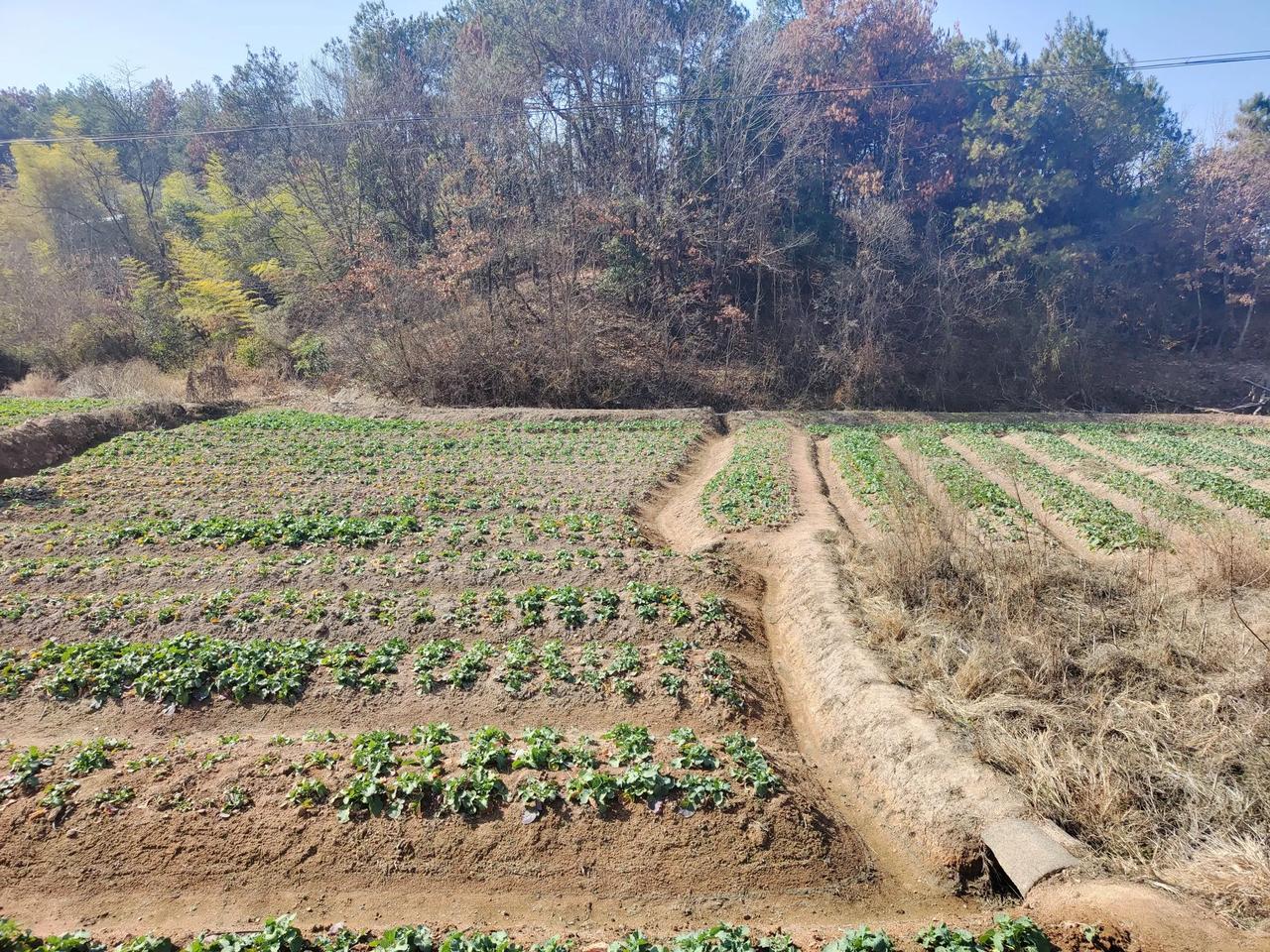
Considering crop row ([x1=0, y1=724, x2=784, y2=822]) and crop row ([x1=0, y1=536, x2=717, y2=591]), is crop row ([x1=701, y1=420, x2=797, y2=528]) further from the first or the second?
crop row ([x1=0, y1=724, x2=784, y2=822])

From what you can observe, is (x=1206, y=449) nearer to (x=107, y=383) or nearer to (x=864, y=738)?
(x=864, y=738)

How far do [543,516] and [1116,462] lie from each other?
58.7 ft

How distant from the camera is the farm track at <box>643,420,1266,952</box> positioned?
239 inches

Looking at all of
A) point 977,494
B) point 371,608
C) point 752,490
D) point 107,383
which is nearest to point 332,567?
point 371,608

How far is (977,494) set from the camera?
56.0 feet

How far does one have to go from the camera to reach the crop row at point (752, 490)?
1590cm

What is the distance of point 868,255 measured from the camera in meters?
36.8

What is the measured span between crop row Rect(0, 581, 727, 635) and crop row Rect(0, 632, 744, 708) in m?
0.56

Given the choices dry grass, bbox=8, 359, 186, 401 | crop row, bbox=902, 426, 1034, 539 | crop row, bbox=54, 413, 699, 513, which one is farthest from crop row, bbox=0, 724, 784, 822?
dry grass, bbox=8, 359, 186, 401

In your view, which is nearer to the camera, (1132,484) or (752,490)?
(752,490)

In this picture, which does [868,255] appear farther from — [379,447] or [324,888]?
[324,888]

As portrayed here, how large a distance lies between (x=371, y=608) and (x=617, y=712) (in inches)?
181

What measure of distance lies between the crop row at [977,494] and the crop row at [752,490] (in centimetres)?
355

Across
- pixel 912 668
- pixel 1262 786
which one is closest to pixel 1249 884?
pixel 1262 786
